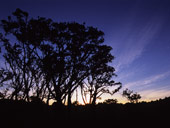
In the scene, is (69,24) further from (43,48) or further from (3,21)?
(3,21)

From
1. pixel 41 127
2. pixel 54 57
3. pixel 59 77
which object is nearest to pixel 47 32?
pixel 54 57

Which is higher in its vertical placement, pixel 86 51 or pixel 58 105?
pixel 86 51

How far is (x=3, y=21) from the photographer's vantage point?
14.4 metres

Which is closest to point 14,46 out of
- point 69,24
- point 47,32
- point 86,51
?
point 47,32

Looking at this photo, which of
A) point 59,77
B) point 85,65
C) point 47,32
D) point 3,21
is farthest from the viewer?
point 85,65

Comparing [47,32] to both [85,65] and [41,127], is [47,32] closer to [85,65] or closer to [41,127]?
[85,65]

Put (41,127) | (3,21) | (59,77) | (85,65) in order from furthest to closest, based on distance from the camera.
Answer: (85,65), (59,77), (3,21), (41,127)

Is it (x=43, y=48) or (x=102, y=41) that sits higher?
(x=102, y=41)

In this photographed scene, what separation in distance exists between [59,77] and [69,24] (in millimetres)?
7677

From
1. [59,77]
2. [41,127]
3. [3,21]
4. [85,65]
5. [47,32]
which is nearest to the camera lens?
[41,127]

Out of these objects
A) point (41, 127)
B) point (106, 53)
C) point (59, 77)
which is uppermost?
point (106, 53)

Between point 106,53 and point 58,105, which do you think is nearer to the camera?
point 58,105

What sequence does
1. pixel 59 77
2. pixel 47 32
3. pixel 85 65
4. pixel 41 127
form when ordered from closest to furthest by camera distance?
pixel 41 127, pixel 47 32, pixel 59 77, pixel 85 65

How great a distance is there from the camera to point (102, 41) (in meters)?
17.4
